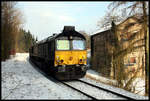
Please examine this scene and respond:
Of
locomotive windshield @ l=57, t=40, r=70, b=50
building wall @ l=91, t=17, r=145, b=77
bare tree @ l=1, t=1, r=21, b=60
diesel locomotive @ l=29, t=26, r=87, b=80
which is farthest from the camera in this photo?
bare tree @ l=1, t=1, r=21, b=60

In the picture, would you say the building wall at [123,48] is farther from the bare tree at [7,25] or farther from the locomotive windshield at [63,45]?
the bare tree at [7,25]

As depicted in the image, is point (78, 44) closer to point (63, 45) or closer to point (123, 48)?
point (63, 45)

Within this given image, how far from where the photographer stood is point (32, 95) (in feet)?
21.1

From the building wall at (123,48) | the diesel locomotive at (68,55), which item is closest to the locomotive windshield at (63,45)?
the diesel locomotive at (68,55)

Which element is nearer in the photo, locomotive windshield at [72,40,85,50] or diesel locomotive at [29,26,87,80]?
diesel locomotive at [29,26,87,80]

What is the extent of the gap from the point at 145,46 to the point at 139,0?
3014 millimetres

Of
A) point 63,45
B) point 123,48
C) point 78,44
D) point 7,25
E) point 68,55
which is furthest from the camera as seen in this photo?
point 7,25

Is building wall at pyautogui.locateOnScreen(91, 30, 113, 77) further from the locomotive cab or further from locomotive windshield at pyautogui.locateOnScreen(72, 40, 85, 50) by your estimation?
the locomotive cab

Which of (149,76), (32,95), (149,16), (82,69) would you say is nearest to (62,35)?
(82,69)

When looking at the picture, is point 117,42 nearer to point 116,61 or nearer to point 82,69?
point 116,61

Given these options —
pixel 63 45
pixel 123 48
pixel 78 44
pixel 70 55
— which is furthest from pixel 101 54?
pixel 63 45

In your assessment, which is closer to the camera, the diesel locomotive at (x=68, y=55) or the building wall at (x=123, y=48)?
the diesel locomotive at (x=68, y=55)

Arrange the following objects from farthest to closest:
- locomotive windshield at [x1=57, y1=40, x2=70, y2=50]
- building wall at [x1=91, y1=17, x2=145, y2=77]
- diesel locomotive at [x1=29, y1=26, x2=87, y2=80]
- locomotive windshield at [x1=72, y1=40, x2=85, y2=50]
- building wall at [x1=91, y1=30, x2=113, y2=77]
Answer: building wall at [x1=91, y1=30, x2=113, y2=77]
building wall at [x1=91, y1=17, x2=145, y2=77]
locomotive windshield at [x1=72, y1=40, x2=85, y2=50]
locomotive windshield at [x1=57, y1=40, x2=70, y2=50]
diesel locomotive at [x1=29, y1=26, x2=87, y2=80]

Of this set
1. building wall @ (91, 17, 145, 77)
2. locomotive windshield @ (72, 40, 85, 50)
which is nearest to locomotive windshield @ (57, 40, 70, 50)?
locomotive windshield @ (72, 40, 85, 50)
